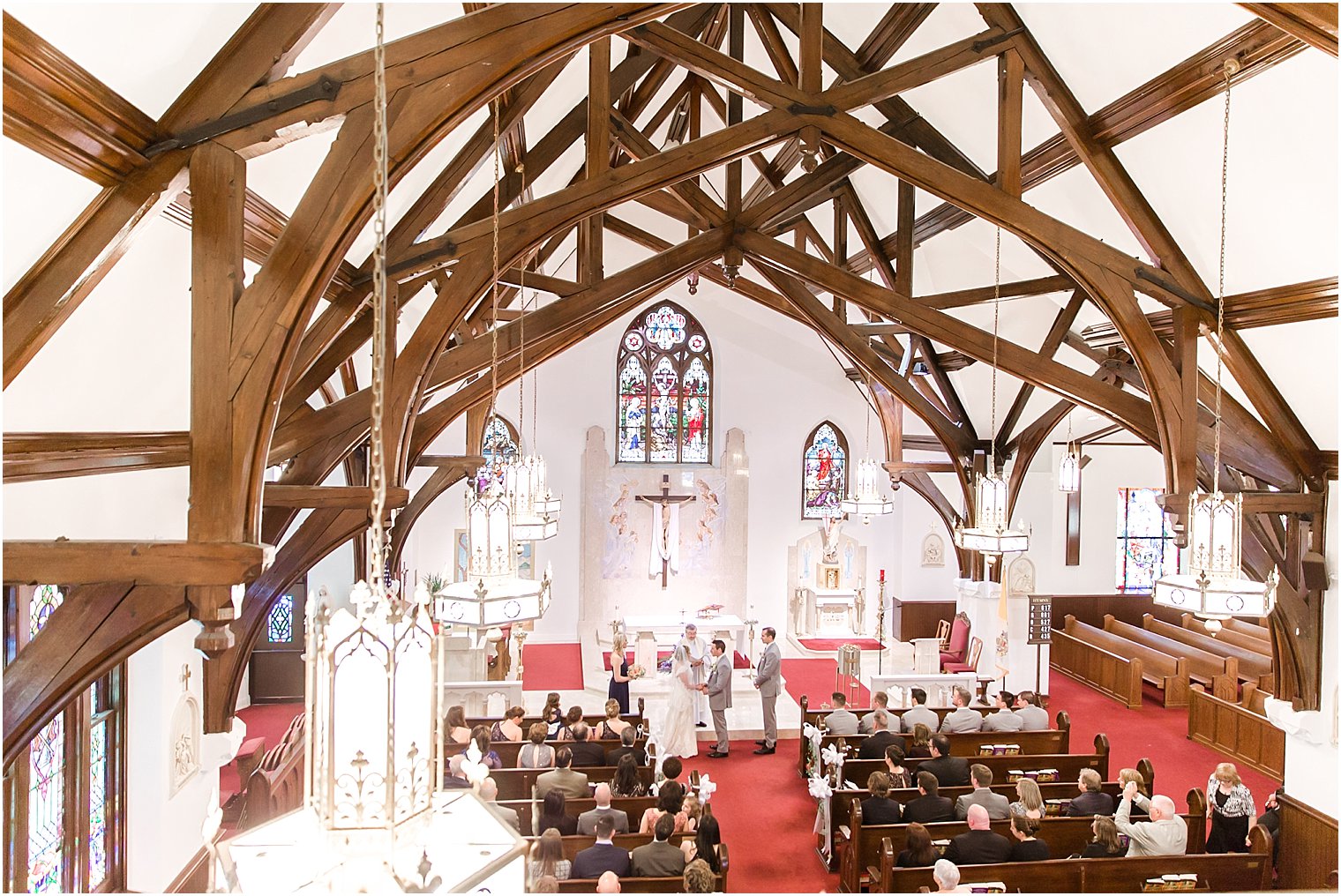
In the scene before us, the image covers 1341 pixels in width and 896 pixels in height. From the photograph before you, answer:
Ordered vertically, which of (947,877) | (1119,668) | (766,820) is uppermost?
(947,877)

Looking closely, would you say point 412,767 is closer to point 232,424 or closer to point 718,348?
point 232,424

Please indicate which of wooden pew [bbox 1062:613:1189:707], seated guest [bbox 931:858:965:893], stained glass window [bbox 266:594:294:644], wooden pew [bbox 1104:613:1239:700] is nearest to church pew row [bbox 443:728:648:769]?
seated guest [bbox 931:858:965:893]

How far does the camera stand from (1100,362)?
8.65m

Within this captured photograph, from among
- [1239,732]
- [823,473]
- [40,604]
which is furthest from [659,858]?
[823,473]

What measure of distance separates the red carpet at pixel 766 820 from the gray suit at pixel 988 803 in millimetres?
1313

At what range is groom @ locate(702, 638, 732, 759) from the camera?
10.4m

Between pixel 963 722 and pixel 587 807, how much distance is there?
4.12 metres

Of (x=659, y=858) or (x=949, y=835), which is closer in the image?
(x=659, y=858)

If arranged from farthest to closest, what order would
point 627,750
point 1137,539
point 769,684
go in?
point 1137,539 → point 769,684 → point 627,750

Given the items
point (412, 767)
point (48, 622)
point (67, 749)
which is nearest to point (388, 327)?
point (48, 622)

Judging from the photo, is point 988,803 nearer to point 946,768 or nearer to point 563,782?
point 946,768

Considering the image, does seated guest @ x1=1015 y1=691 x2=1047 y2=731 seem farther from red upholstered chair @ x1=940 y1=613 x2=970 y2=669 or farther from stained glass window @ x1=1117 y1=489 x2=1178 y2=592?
stained glass window @ x1=1117 y1=489 x2=1178 y2=592

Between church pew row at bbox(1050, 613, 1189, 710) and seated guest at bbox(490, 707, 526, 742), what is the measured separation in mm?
8726

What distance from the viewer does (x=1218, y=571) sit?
4969 mm
